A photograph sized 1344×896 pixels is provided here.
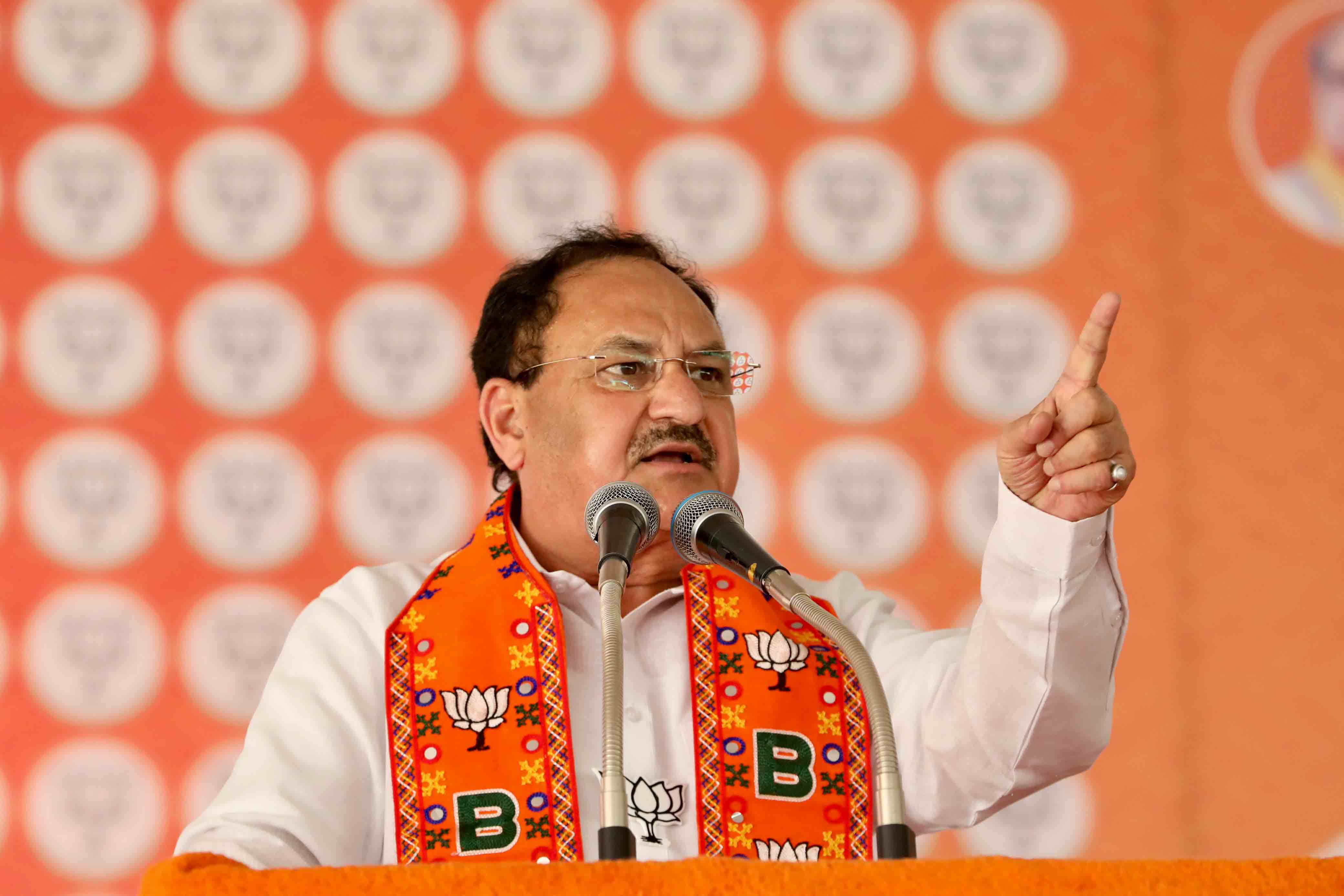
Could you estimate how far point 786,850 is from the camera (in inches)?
71.9

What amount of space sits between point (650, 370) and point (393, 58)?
1.54m

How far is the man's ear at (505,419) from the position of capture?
7.24 ft

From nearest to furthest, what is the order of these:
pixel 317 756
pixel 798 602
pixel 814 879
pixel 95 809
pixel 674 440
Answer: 1. pixel 814 879
2. pixel 798 602
3. pixel 317 756
4. pixel 674 440
5. pixel 95 809

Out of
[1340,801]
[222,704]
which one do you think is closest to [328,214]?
[222,704]

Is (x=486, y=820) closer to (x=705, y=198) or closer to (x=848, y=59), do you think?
(x=705, y=198)

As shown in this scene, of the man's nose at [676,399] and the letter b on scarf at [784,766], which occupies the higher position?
the man's nose at [676,399]

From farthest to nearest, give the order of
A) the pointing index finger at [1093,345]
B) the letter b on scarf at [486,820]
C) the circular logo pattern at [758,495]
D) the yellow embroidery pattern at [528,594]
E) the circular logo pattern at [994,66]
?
the circular logo pattern at [994,66] < the circular logo pattern at [758,495] < the yellow embroidery pattern at [528,594] < the letter b on scarf at [486,820] < the pointing index finger at [1093,345]

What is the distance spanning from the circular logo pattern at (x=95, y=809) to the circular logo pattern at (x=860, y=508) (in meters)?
1.55

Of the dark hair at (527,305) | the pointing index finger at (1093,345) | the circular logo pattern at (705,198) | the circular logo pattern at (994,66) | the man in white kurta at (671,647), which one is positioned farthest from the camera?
the circular logo pattern at (994,66)

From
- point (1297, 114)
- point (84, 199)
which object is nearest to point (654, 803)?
point (84, 199)

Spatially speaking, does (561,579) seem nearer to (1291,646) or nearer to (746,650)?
(746,650)

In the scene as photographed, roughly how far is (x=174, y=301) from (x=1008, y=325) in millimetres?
1947

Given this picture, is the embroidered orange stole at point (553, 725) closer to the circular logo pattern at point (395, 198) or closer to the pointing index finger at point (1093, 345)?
the pointing index finger at point (1093, 345)

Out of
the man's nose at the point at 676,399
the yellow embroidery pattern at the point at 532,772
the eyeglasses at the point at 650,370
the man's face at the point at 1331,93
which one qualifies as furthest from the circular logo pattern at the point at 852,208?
the yellow embroidery pattern at the point at 532,772
